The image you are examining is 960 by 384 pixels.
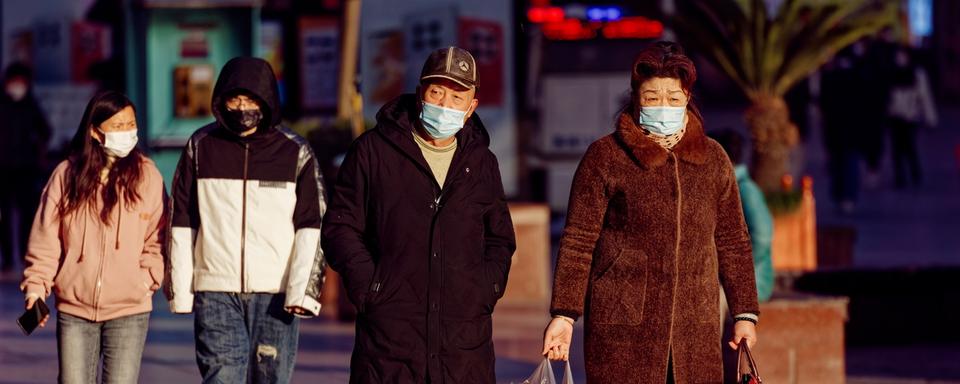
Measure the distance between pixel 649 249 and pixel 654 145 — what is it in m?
0.32

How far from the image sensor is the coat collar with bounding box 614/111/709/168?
5777 mm

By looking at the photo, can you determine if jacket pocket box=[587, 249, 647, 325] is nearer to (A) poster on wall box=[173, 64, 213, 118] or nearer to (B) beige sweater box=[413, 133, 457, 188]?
(B) beige sweater box=[413, 133, 457, 188]

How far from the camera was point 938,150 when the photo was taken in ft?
95.9

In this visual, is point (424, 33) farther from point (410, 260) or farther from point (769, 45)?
point (410, 260)

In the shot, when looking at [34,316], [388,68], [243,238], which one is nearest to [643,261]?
[243,238]

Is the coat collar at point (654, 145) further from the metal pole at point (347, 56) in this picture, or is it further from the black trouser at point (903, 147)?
the black trouser at point (903, 147)

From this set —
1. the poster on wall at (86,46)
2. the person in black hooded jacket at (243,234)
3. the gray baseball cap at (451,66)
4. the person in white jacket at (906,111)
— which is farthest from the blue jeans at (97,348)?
the person in white jacket at (906,111)

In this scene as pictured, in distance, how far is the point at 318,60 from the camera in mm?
21891

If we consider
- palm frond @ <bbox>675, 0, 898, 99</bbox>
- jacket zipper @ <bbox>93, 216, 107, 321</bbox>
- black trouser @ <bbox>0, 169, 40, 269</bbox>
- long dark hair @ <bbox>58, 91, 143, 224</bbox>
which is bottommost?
black trouser @ <bbox>0, 169, 40, 269</bbox>

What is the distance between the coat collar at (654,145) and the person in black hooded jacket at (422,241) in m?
0.53

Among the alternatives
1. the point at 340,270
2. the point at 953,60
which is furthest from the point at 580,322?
the point at 953,60

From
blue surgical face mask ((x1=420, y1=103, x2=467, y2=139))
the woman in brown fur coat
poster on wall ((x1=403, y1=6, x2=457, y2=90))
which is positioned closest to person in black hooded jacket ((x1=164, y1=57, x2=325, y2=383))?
blue surgical face mask ((x1=420, y1=103, x2=467, y2=139))

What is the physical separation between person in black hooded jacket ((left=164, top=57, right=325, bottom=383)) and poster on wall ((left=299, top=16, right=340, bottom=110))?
48.5ft

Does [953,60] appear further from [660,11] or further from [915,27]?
[660,11]
